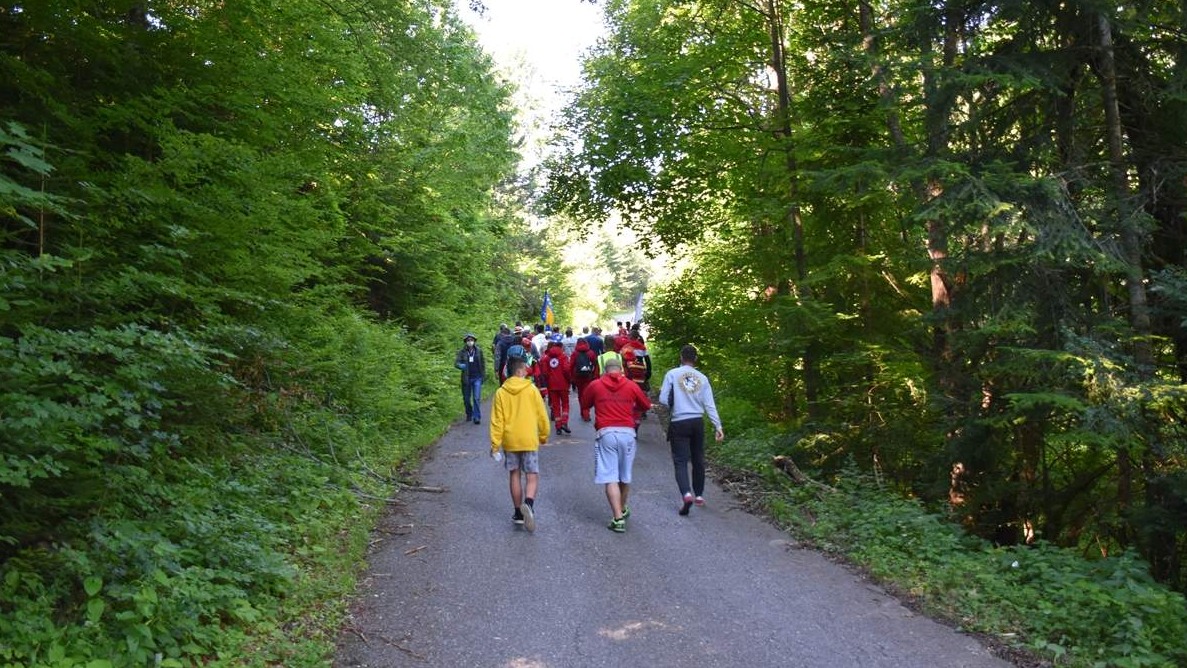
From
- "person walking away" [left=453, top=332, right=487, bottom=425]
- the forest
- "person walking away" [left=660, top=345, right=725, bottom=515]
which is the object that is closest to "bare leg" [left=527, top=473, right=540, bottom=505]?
the forest

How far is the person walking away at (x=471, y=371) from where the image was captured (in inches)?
634

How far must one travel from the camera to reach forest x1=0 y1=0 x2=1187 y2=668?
481 cm

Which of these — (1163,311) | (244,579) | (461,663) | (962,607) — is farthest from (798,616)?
(1163,311)

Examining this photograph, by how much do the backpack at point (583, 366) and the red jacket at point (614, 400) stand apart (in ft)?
21.7

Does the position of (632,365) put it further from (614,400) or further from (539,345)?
(539,345)

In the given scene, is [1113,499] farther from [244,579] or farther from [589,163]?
[589,163]

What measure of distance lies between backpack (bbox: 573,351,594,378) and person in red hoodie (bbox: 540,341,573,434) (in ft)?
0.71

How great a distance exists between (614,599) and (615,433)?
2.89 meters

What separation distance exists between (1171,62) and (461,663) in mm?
9201

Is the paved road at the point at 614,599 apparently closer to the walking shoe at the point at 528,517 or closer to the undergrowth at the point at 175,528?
the walking shoe at the point at 528,517

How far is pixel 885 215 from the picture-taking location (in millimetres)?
13125

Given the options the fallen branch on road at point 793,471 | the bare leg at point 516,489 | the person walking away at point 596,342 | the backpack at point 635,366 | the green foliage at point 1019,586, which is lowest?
the green foliage at point 1019,586

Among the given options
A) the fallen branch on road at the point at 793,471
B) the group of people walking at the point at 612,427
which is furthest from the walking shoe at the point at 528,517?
the fallen branch on road at the point at 793,471

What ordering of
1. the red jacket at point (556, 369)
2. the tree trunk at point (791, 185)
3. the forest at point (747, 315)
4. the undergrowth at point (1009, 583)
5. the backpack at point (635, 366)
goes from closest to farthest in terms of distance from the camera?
the forest at point (747, 315)
the undergrowth at point (1009, 583)
the tree trunk at point (791, 185)
the backpack at point (635, 366)
the red jacket at point (556, 369)
